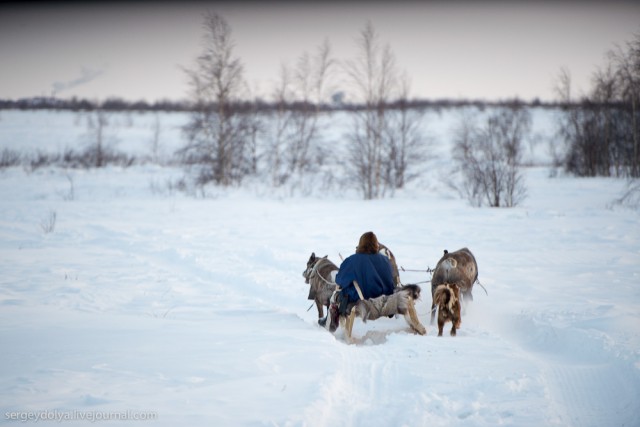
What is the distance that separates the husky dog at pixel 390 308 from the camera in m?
5.61

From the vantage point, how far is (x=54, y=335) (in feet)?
15.7

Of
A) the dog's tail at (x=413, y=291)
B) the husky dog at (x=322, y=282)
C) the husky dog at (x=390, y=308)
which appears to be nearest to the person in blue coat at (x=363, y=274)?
the husky dog at (x=390, y=308)

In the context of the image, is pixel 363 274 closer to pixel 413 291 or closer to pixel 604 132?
pixel 413 291

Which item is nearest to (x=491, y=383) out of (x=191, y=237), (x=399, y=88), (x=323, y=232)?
(x=323, y=232)

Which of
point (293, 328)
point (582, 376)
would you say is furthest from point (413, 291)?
point (582, 376)

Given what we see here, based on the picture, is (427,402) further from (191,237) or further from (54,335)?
(191,237)

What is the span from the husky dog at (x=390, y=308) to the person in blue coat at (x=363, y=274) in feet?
0.33

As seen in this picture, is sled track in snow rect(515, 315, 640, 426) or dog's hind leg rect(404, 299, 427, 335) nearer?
sled track in snow rect(515, 315, 640, 426)

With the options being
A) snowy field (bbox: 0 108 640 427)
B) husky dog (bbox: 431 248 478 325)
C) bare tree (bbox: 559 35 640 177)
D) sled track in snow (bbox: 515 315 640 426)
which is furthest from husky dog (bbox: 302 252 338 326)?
bare tree (bbox: 559 35 640 177)

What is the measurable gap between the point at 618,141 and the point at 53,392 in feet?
106

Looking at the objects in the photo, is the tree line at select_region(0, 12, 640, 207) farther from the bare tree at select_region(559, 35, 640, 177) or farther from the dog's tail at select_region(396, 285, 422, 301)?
the dog's tail at select_region(396, 285, 422, 301)

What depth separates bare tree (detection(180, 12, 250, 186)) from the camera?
948 inches

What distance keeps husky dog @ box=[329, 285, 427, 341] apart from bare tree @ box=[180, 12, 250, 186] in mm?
19995

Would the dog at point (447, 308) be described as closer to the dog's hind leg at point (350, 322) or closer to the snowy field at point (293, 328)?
the snowy field at point (293, 328)
